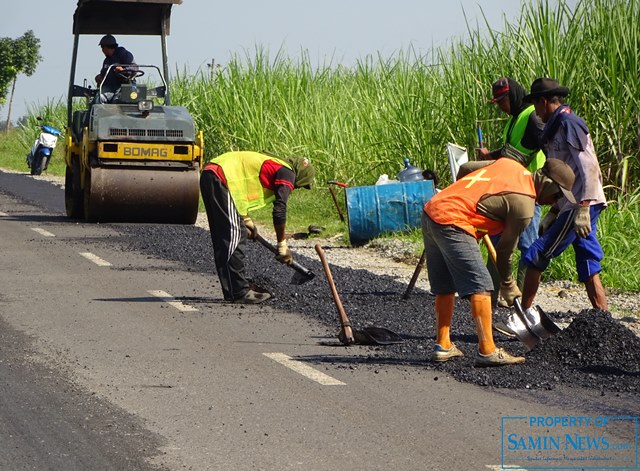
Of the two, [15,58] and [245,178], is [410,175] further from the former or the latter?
[15,58]

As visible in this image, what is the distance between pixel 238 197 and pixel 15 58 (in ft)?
183

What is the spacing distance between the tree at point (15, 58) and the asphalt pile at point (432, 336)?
170 feet

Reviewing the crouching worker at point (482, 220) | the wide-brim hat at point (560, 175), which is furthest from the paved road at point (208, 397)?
the wide-brim hat at point (560, 175)

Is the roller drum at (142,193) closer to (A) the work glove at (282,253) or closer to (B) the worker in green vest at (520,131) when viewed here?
(A) the work glove at (282,253)

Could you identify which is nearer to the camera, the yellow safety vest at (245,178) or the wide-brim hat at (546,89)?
the wide-brim hat at (546,89)

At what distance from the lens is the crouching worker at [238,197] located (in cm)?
983

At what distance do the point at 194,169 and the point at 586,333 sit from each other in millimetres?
9211

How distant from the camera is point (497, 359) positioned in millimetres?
7320

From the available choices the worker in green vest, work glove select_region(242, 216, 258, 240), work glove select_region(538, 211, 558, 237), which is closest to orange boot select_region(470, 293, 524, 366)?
work glove select_region(538, 211, 558, 237)

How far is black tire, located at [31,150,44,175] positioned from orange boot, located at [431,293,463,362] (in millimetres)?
21850

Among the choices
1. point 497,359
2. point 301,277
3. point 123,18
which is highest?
point 123,18

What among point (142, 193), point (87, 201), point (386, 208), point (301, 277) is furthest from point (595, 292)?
point (87, 201)

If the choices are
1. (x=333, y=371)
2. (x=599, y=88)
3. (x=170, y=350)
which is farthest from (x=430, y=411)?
(x=599, y=88)

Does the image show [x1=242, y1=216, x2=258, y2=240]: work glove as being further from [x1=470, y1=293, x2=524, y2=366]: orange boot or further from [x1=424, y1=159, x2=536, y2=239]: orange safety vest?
[x1=470, y1=293, x2=524, y2=366]: orange boot
